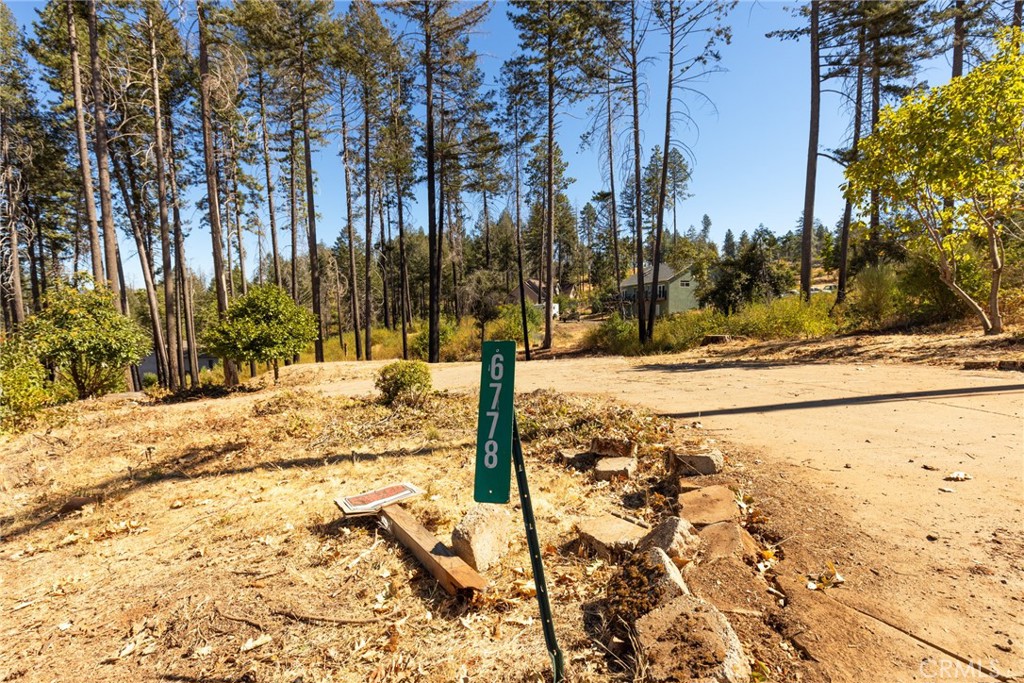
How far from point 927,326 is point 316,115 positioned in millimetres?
21102

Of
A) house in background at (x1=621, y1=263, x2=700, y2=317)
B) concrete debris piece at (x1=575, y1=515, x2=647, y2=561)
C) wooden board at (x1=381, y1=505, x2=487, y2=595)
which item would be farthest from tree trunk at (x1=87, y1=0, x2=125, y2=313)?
house in background at (x1=621, y1=263, x2=700, y2=317)

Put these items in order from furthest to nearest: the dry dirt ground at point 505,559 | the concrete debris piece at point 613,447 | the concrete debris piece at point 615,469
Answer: the concrete debris piece at point 613,447
the concrete debris piece at point 615,469
the dry dirt ground at point 505,559

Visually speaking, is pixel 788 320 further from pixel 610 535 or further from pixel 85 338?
pixel 85 338

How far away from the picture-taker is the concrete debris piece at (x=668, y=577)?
2.10m

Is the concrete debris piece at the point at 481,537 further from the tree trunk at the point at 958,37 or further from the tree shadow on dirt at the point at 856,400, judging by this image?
the tree trunk at the point at 958,37

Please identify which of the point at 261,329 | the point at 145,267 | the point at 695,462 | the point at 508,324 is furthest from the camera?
the point at 508,324

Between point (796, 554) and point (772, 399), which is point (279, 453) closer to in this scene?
point (796, 554)

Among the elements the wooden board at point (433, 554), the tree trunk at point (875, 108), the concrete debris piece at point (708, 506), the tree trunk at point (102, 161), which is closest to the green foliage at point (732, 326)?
the tree trunk at point (875, 108)

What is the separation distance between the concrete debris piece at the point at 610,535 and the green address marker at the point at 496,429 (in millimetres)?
1283

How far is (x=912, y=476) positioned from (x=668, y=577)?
2539 mm

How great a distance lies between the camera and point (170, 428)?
23.4 ft

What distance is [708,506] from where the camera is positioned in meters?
3.01

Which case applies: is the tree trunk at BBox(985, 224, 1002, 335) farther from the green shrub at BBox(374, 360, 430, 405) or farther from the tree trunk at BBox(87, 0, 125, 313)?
the tree trunk at BBox(87, 0, 125, 313)

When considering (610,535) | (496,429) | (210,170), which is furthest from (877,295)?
(210,170)
